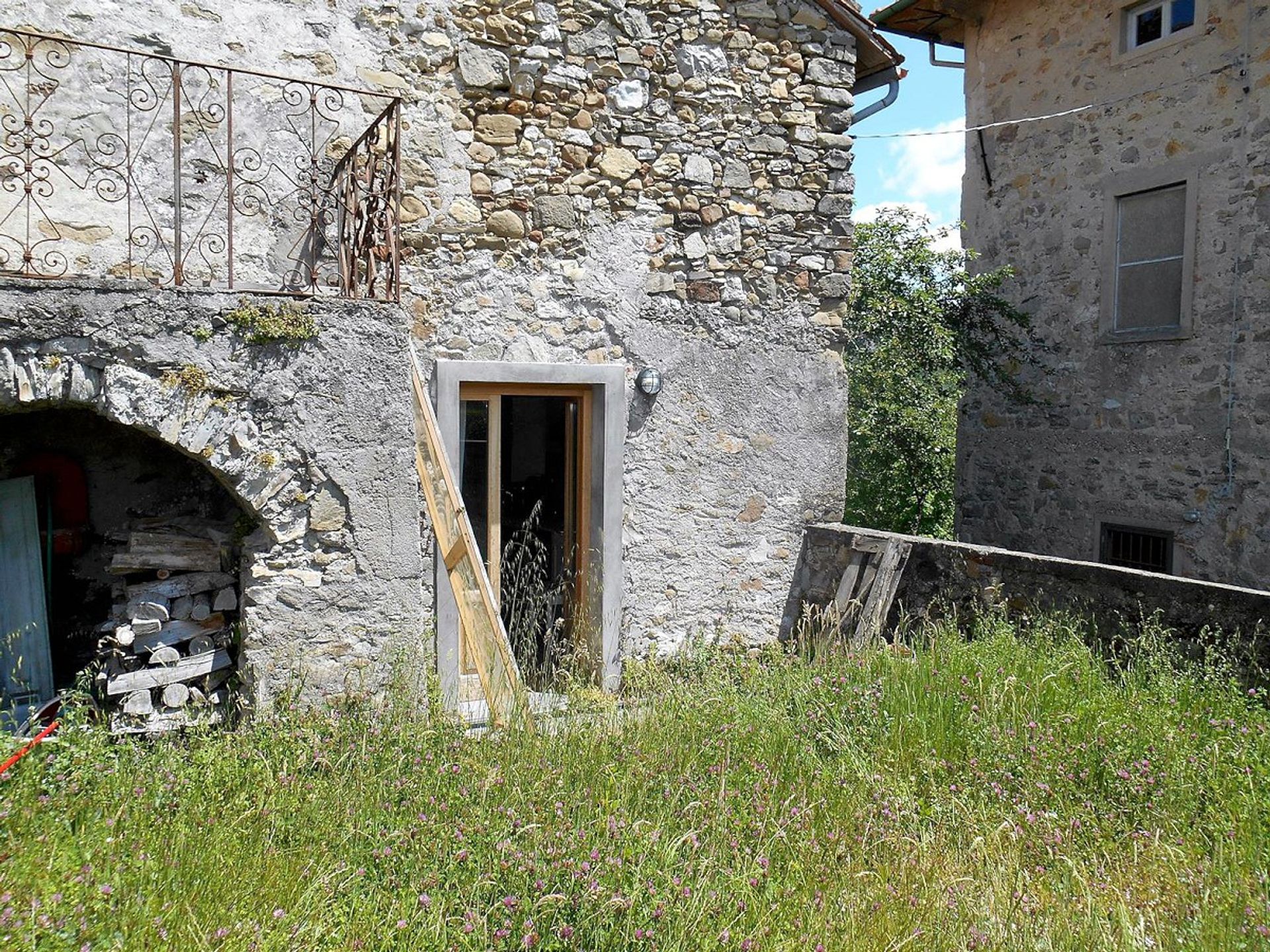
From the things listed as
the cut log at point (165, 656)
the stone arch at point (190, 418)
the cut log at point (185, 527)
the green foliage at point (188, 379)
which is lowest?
the cut log at point (165, 656)

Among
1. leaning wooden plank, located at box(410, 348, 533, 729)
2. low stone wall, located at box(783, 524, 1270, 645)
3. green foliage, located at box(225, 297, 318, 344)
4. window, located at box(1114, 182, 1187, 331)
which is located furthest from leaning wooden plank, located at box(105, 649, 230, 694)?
window, located at box(1114, 182, 1187, 331)

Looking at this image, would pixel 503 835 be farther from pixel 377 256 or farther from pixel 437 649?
pixel 377 256

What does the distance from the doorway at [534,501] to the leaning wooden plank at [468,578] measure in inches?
28.1

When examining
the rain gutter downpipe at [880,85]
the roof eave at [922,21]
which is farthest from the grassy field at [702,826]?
the roof eave at [922,21]

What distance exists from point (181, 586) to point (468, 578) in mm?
1424

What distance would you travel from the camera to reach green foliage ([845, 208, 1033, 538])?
8672 mm

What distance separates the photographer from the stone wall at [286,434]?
12.5 ft

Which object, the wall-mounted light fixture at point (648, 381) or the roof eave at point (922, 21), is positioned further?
the roof eave at point (922, 21)

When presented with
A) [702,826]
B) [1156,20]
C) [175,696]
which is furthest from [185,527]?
[1156,20]

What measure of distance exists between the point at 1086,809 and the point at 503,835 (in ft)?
7.55

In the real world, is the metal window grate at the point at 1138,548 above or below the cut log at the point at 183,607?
below

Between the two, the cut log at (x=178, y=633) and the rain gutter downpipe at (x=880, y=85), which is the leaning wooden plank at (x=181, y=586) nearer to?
the cut log at (x=178, y=633)

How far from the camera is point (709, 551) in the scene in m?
6.14

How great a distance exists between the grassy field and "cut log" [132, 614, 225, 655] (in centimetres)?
66
